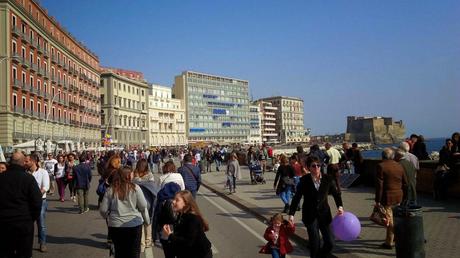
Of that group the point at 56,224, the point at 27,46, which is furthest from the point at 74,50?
the point at 56,224

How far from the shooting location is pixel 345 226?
737 cm

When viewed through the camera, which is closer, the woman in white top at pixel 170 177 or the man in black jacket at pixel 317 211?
the man in black jacket at pixel 317 211

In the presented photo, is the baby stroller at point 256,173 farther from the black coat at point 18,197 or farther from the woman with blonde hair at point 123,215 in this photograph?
the black coat at point 18,197

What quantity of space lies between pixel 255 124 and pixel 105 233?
165449mm

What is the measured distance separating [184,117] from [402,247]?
135585mm

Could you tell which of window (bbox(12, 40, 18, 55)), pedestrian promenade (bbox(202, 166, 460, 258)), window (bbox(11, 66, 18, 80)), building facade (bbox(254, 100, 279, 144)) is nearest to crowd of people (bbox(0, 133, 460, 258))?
pedestrian promenade (bbox(202, 166, 460, 258))

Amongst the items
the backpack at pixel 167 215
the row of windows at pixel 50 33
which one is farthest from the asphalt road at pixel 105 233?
the row of windows at pixel 50 33

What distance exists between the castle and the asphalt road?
17307cm

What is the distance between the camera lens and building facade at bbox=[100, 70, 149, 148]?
333 ft

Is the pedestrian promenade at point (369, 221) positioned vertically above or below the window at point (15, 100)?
below

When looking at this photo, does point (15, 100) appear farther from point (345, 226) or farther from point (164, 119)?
point (164, 119)

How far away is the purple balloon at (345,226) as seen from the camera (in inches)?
290

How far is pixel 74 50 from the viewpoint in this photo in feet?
260

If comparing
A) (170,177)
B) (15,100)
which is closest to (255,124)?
(15,100)
